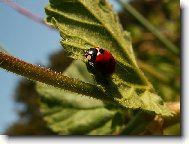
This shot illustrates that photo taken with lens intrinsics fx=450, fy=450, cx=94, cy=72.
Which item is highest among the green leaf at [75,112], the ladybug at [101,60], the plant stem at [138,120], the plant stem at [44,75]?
the green leaf at [75,112]

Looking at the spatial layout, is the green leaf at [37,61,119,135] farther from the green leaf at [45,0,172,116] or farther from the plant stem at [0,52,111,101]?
the plant stem at [0,52,111,101]

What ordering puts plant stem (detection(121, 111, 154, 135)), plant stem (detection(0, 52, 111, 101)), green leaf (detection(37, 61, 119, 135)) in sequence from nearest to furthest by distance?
plant stem (detection(0, 52, 111, 101)) < plant stem (detection(121, 111, 154, 135)) < green leaf (detection(37, 61, 119, 135))

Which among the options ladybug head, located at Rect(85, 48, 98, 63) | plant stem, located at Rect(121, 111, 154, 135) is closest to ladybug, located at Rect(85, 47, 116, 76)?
ladybug head, located at Rect(85, 48, 98, 63)

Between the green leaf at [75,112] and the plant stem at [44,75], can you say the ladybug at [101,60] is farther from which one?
the green leaf at [75,112]

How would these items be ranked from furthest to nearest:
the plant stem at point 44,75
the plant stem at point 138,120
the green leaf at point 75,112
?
the green leaf at point 75,112
the plant stem at point 138,120
the plant stem at point 44,75

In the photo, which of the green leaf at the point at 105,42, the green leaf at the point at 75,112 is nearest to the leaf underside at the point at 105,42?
the green leaf at the point at 105,42

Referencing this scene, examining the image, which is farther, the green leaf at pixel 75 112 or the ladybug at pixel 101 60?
the green leaf at pixel 75 112
